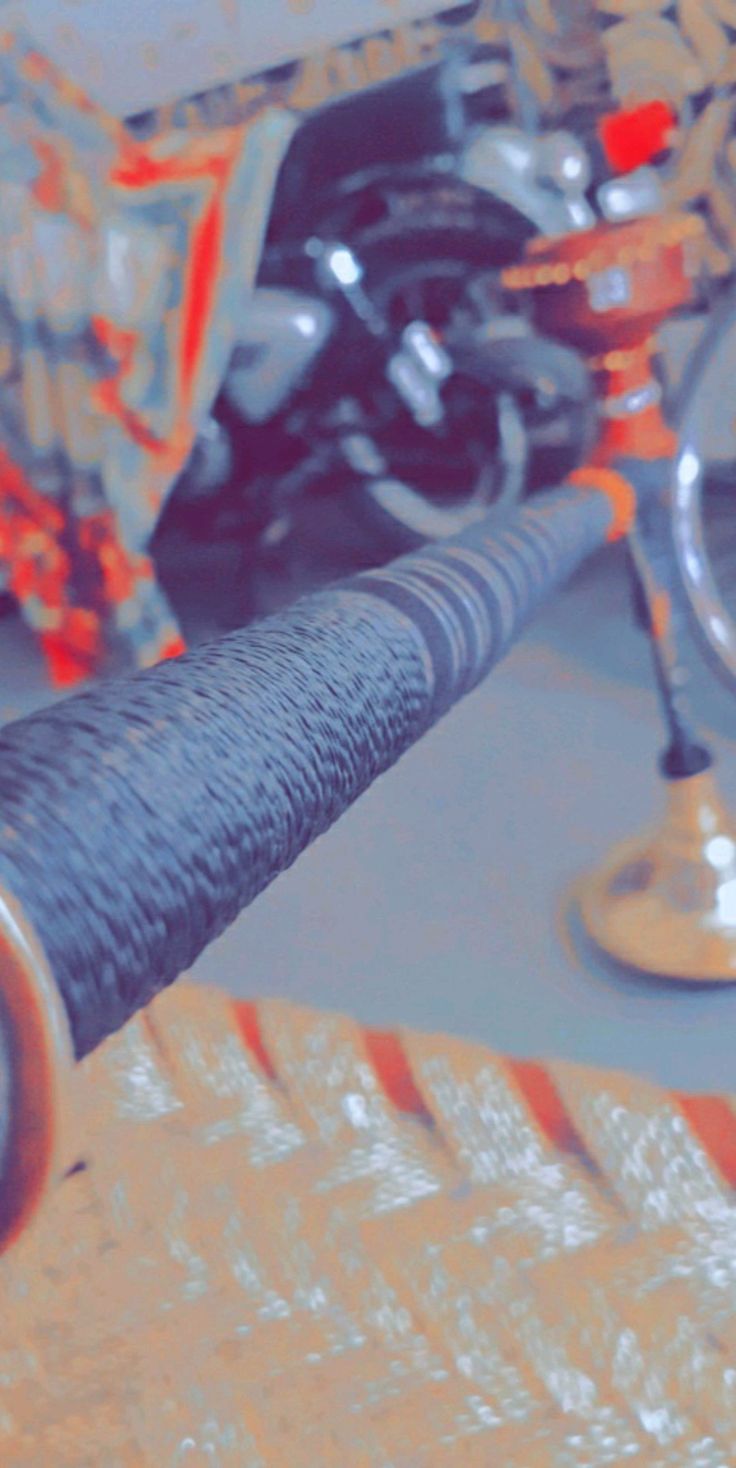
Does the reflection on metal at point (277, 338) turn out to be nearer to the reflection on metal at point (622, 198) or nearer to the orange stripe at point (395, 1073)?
the reflection on metal at point (622, 198)

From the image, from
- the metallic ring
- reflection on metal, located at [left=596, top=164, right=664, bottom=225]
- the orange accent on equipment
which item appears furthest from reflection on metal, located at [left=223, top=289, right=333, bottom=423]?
the metallic ring

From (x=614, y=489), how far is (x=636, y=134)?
0.21 m

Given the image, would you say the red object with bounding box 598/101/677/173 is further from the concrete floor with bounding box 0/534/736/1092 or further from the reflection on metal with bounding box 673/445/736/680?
the concrete floor with bounding box 0/534/736/1092

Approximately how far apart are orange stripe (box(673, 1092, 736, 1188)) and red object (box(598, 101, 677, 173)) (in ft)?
1.47

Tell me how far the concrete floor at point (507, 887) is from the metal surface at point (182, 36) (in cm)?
85

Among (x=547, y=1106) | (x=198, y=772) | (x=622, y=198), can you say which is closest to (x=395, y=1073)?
(x=547, y=1106)

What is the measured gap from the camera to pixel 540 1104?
11.8 inches

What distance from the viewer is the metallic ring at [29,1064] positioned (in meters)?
0.09

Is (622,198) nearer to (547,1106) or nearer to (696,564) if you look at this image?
(696,564)

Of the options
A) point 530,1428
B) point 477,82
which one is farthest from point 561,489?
point 477,82

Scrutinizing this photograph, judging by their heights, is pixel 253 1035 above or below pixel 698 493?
below

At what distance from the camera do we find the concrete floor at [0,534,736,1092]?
690mm

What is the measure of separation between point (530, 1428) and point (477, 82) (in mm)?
1412

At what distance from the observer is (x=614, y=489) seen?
0.44 metres
